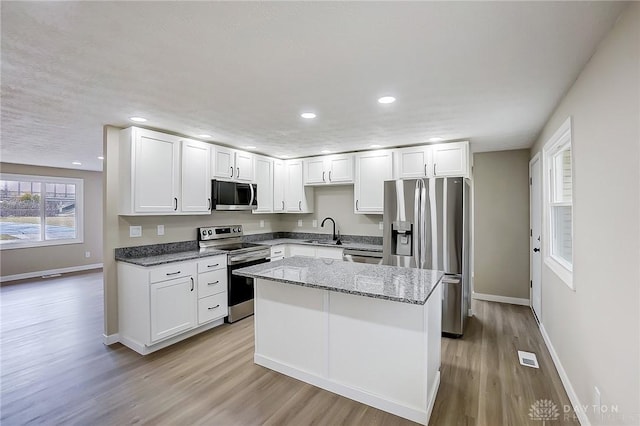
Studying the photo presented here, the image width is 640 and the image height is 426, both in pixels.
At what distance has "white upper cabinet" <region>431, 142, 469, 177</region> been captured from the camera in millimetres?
3732

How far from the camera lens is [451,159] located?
3805 mm

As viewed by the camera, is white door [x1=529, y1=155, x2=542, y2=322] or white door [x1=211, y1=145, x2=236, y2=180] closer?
white door [x1=529, y1=155, x2=542, y2=322]

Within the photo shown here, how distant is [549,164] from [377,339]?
2.61 metres

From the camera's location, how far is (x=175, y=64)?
1863 millimetres

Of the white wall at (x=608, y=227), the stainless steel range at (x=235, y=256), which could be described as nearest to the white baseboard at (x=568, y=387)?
the white wall at (x=608, y=227)

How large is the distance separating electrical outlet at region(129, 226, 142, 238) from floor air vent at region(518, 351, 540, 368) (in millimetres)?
4190

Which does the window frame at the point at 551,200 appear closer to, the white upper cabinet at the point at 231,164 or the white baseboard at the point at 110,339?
the white upper cabinet at the point at 231,164

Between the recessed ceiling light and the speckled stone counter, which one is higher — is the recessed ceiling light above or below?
above

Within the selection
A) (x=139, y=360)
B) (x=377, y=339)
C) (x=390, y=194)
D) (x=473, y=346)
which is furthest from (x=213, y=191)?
(x=473, y=346)

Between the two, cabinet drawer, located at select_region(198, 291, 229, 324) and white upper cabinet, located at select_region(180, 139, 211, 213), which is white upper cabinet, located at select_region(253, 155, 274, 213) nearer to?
white upper cabinet, located at select_region(180, 139, 211, 213)

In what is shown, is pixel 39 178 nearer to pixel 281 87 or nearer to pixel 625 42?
pixel 281 87

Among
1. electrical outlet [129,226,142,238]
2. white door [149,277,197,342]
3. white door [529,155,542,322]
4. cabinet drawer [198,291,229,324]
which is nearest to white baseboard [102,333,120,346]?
white door [149,277,197,342]

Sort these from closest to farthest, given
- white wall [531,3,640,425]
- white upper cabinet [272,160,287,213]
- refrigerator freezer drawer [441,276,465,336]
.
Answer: white wall [531,3,640,425], refrigerator freezer drawer [441,276,465,336], white upper cabinet [272,160,287,213]

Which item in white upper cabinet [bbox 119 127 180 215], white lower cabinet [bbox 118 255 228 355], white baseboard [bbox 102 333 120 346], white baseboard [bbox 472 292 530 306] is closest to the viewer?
white lower cabinet [bbox 118 255 228 355]
